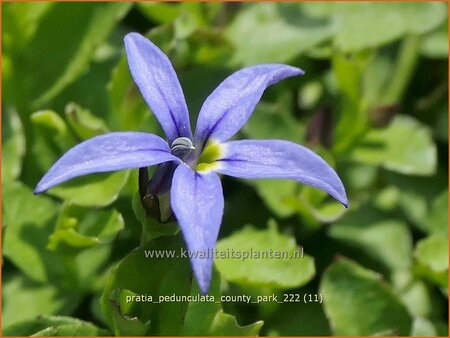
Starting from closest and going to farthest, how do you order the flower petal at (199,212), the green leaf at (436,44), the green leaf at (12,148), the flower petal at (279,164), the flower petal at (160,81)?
1. the flower petal at (199,212)
2. the flower petal at (279,164)
3. the flower petal at (160,81)
4. the green leaf at (12,148)
5. the green leaf at (436,44)

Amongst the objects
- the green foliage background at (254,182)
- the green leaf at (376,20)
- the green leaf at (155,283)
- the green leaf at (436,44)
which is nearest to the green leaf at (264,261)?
the green foliage background at (254,182)

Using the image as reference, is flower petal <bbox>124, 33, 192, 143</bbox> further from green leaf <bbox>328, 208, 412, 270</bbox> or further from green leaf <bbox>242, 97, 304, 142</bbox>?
green leaf <bbox>328, 208, 412, 270</bbox>

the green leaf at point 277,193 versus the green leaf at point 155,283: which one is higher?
the green leaf at point 155,283

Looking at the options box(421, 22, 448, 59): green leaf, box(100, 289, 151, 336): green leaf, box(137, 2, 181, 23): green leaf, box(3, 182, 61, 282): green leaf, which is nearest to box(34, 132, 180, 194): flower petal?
box(100, 289, 151, 336): green leaf

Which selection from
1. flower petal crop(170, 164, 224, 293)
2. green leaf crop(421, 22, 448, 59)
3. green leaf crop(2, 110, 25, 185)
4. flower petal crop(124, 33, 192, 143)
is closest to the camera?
flower petal crop(170, 164, 224, 293)

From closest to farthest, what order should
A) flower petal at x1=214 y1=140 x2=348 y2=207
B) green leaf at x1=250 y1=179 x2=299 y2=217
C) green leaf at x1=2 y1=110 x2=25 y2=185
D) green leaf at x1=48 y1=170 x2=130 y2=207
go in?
flower petal at x1=214 y1=140 x2=348 y2=207, green leaf at x1=48 y1=170 x2=130 y2=207, green leaf at x1=2 y1=110 x2=25 y2=185, green leaf at x1=250 y1=179 x2=299 y2=217

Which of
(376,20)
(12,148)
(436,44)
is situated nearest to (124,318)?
(12,148)

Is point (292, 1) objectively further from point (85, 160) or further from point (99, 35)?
point (85, 160)

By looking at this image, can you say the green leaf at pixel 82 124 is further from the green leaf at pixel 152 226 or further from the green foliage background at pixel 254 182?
the green leaf at pixel 152 226
